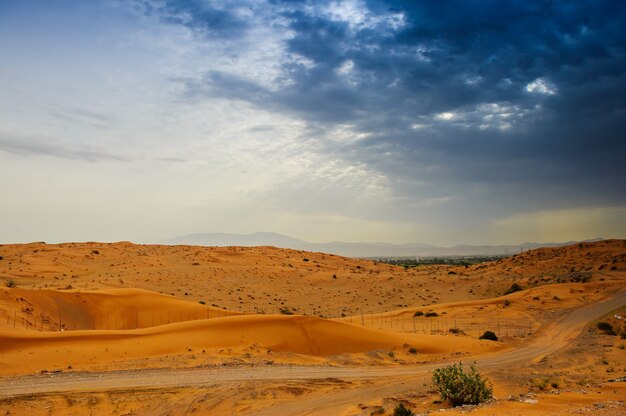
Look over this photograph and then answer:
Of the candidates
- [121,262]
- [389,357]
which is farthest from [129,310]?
[121,262]

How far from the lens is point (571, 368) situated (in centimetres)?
2323

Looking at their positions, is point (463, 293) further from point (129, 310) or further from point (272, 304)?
point (129, 310)

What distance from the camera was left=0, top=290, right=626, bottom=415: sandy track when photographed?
1798 centimetres

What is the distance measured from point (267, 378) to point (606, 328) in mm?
27976

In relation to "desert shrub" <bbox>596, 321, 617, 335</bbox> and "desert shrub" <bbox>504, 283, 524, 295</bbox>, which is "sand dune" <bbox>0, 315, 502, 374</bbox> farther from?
"desert shrub" <bbox>504, 283, 524, 295</bbox>

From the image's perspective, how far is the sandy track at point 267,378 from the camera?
59.0ft

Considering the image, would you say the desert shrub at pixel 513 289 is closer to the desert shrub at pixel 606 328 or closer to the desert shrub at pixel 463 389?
the desert shrub at pixel 606 328

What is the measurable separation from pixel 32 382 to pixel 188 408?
7716 millimetres

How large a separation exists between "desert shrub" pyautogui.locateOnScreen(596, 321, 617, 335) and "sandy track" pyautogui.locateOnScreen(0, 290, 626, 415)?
10.1 meters

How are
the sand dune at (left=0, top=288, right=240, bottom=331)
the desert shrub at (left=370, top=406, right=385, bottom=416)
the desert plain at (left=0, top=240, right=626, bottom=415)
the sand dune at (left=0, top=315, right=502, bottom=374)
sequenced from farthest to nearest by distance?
the sand dune at (left=0, top=288, right=240, bottom=331) < the sand dune at (left=0, top=315, right=502, bottom=374) < the desert plain at (left=0, top=240, right=626, bottom=415) < the desert shrub at (left=370, top=406, right=385, bottom=416)

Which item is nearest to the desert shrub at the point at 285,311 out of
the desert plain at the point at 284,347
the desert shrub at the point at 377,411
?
the desert plain at the point at 284,347

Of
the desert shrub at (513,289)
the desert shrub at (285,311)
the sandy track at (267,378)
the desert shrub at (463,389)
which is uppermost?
the desert shrub at (463,389)

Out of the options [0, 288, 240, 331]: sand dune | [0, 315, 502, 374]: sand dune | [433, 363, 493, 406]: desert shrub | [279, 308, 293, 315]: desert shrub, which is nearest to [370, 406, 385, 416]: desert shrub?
[433, 363, 493, 406]: desert shrub

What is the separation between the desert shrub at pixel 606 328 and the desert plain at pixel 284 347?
20 cm
